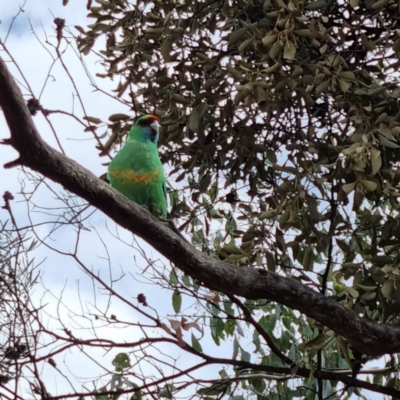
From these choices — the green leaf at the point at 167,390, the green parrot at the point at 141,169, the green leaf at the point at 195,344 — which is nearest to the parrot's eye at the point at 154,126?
the green parrot at the point at 141,169

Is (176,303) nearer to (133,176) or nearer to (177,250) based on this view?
(133,176)

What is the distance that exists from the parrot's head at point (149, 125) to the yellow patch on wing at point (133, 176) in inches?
5.8

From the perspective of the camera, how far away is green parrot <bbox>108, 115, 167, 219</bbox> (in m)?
2.74

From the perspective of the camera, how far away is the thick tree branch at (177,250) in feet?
5.04

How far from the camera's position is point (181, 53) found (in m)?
2.66

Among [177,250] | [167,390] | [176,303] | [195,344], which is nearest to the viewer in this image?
[177,250]

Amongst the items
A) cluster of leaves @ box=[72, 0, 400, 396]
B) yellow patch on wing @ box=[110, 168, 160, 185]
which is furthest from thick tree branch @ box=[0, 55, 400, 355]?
yellow patch on wing @ box=[110, 168, 160, 185]

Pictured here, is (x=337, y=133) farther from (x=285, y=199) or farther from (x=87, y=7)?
(x=87, y=7)

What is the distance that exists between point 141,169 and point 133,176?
0.05 metres

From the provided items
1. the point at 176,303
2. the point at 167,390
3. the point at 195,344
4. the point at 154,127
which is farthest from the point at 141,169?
the point at 167,390

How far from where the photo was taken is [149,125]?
277 centimetres

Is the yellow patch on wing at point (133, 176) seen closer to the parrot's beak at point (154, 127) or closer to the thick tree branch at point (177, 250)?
the parrot's beak at point (154, 127)

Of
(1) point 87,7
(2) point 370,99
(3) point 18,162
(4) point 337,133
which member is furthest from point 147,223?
(1) point 87,7

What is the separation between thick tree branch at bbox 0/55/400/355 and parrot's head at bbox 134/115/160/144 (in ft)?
2.97
